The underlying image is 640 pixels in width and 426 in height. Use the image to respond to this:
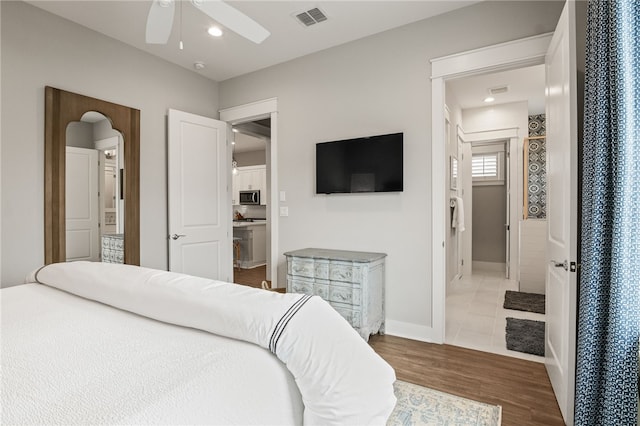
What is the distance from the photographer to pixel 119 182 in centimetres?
321

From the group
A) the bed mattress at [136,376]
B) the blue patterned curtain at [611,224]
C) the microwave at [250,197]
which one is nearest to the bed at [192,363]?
the bed mattress at [136,376]

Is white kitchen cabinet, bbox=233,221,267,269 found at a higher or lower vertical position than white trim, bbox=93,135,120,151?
lower

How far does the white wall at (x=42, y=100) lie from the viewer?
8.27 feet

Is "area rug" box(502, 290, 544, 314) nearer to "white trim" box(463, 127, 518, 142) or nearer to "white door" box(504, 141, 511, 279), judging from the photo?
"white door" box(504, 141, 511, 279)

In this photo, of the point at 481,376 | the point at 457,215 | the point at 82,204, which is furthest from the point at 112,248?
the point at 457,215

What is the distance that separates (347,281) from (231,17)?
6.73 ft

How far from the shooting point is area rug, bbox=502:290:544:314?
3.73 m

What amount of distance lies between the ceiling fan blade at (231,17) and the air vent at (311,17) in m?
1.00

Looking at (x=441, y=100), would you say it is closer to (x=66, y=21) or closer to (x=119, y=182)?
(x=119, y=182)

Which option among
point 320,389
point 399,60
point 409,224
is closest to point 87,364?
point 320,389

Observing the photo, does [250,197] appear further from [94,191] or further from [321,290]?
[321,290]

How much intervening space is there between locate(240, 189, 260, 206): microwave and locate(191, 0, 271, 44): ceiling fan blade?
20.0 feet

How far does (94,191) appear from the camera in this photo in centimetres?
304

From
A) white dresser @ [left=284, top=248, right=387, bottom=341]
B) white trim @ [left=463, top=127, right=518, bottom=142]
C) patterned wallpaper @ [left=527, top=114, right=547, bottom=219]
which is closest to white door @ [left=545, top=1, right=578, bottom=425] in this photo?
white dresser @ [left=284, top=248, right=387, bottom=341]
